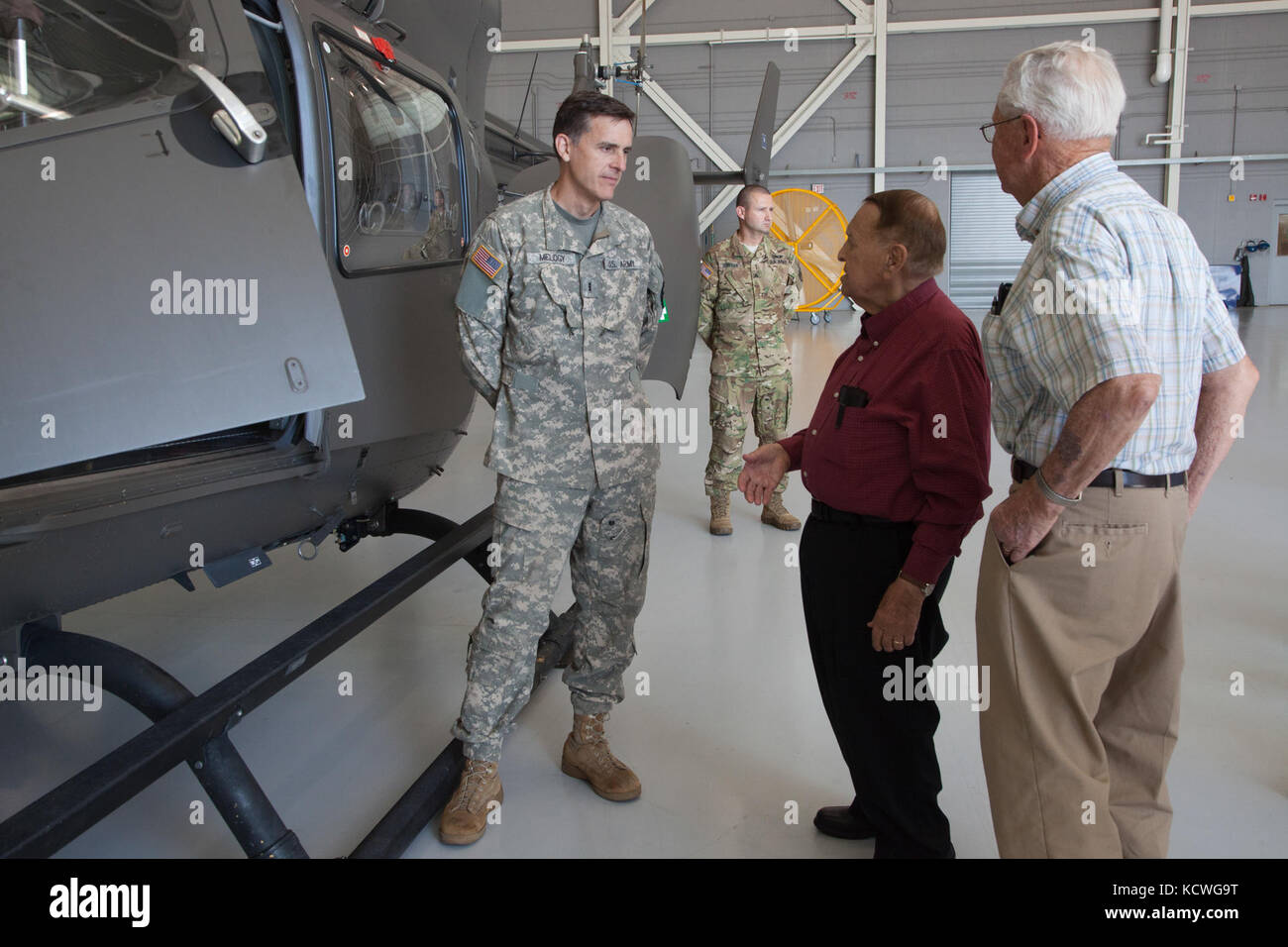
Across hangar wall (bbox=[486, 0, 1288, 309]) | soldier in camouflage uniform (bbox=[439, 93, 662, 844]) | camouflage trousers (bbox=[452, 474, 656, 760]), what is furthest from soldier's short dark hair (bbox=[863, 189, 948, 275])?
hangar wall (bbox=[486, 0, 1288, 309])

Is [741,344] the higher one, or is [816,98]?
[816,98]

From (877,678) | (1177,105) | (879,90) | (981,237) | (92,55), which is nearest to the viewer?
(92,55)

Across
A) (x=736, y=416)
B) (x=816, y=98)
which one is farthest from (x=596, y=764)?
(x=816, y=98)

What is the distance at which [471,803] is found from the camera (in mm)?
2180

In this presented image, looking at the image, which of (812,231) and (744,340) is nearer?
(744,340)

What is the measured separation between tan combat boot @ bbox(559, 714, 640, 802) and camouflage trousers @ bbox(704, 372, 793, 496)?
2.39 metres

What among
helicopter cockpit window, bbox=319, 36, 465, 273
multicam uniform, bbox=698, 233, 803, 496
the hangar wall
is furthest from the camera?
the hangar wall

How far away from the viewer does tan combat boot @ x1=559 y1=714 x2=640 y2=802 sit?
7.53ft

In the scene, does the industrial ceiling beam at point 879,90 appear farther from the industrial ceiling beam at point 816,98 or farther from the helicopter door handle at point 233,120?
the helicopter door handle at point 233,120

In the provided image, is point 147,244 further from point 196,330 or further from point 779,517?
point 779,517

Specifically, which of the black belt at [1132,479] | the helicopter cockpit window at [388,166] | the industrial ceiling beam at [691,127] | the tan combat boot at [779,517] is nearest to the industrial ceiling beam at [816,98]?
the industrial ceiling beam at [691,127]

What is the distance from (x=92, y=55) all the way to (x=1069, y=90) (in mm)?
1665

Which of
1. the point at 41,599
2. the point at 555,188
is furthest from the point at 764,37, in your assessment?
the point at 41,599

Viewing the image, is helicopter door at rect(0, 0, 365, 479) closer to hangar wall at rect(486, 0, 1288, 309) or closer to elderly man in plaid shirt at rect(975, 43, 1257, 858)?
elderly man in plaid shirt at rect(975, 43, 1257, 858)
